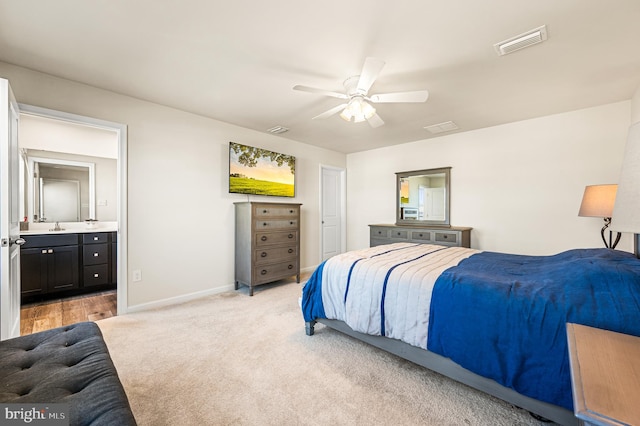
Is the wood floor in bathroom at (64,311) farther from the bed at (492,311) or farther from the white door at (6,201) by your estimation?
the bed at (492,311)

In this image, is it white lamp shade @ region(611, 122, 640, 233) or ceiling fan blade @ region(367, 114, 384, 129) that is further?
ceiling fan blade @ region(367, 114, 384, 129)

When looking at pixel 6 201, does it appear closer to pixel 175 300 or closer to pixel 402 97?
pixel 175 300

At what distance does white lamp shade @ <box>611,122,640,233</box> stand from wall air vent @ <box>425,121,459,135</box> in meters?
3.20

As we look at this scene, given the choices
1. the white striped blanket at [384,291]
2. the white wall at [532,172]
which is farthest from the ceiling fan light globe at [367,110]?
the white wall at [532,172]

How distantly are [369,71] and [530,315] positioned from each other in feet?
6.03

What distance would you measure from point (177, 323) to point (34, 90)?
2.57m

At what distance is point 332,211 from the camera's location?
217 inches

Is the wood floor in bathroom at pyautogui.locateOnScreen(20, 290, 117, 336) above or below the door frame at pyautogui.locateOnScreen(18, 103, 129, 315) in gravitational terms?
below

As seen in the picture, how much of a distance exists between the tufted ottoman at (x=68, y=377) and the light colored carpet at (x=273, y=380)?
58cm

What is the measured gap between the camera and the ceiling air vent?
1.83 m

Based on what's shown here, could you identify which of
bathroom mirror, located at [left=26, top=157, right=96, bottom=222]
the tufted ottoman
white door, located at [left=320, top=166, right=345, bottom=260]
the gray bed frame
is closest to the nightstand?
the gray bed frame

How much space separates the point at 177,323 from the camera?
2686 mm

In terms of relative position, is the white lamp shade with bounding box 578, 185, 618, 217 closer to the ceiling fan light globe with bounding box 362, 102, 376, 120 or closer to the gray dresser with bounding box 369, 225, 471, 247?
the gray dresser with bounding box 369, 225, 471, 247

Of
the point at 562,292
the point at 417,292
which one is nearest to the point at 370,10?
the point at 417,292
